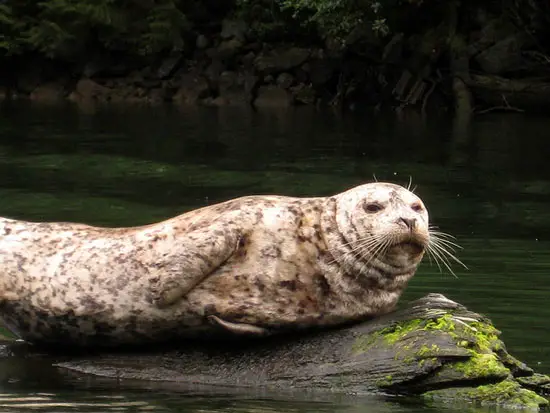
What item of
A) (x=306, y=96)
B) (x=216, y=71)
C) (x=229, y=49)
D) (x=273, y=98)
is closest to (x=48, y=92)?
(x=216, y=71)

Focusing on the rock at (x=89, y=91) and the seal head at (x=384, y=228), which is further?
the rock at (x=89, y=91)

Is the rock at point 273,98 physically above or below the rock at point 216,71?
below

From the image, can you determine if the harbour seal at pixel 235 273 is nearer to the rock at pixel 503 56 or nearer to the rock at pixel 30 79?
the rock at pixel 503 56

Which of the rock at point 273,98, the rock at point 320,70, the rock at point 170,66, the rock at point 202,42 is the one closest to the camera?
the rock at point 320,70

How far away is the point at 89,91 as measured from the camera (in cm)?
3956

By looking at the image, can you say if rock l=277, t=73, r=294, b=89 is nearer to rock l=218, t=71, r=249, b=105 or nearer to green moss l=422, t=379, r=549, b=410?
rock l=218, t=71, r=249, b=105

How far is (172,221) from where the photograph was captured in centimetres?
842

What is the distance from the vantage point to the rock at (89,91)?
39281mm

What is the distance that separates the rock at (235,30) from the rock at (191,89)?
54.7 inches

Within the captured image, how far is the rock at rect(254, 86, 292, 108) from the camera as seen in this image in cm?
3712

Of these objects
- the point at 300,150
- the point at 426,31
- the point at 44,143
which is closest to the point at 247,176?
the point at 300,150

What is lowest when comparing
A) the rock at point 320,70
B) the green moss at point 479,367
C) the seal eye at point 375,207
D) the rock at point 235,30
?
the green moss at point 479,367

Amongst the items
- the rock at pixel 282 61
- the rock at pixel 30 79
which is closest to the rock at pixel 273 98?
the rock at pixel 282 61

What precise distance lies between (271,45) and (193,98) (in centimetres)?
252
